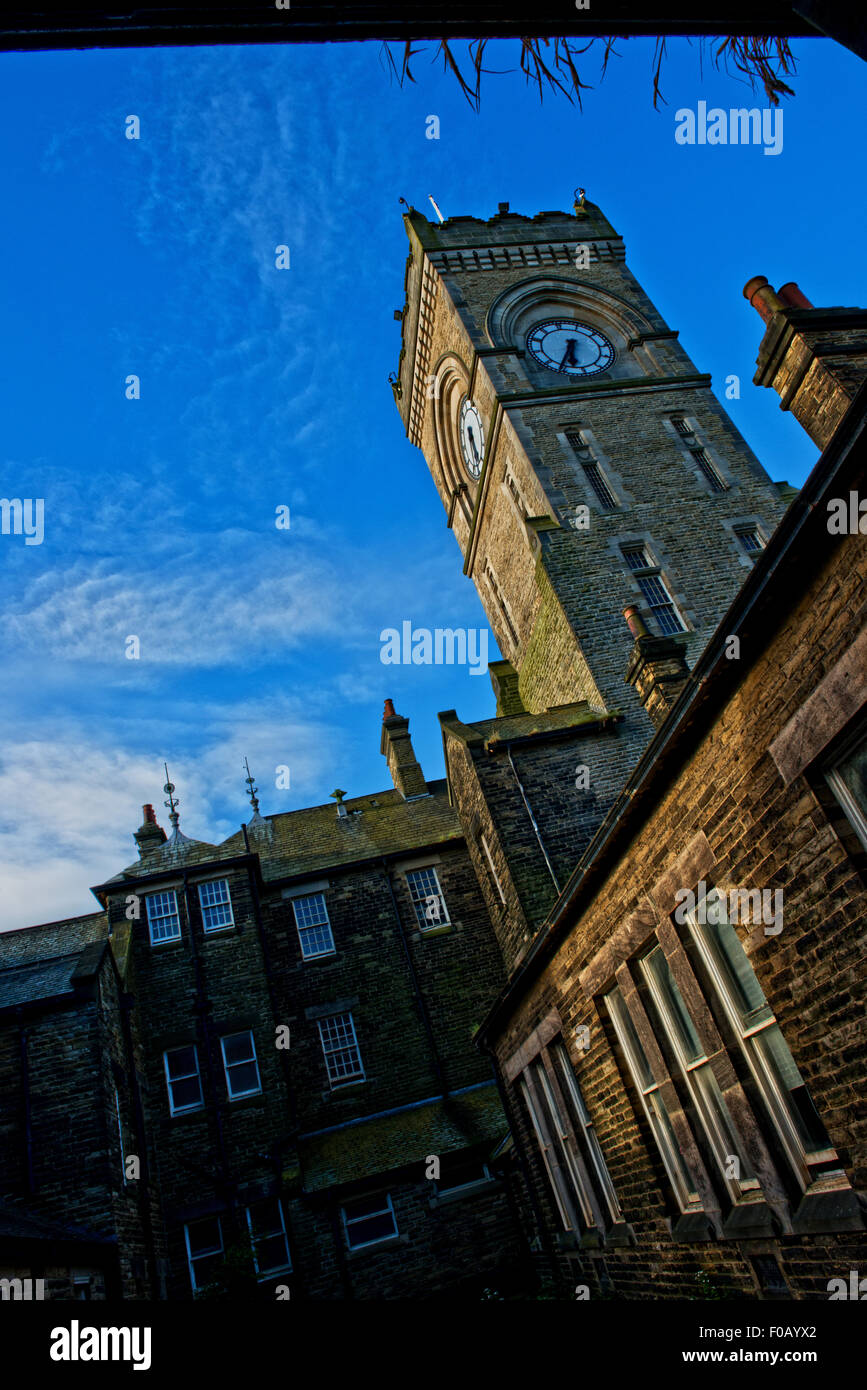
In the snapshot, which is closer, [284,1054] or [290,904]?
[284,1054]

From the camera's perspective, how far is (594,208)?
3241 centimetres

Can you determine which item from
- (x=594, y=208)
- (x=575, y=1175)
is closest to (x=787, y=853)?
(x=575, y=1175)

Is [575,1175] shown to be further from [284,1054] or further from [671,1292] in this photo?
[284,1054]

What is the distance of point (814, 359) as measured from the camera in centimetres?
784

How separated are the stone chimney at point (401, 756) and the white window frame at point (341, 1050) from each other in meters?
7.93

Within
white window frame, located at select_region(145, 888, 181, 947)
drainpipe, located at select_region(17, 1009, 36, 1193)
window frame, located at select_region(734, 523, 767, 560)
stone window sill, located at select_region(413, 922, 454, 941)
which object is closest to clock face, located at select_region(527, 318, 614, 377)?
window frame, located at select_region(734, 523, 767, 560)

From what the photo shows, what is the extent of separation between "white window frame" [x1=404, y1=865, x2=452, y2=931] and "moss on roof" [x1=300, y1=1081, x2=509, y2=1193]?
432 centimetres

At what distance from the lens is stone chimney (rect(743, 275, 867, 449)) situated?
7648mm

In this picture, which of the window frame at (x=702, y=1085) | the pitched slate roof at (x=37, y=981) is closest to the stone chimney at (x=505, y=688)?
the pitched slate roof at (x=37, y=981)

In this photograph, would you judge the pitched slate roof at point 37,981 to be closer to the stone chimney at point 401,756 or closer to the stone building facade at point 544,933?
the stone building facade at point 544,933

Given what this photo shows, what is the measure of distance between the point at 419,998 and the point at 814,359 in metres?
17.8

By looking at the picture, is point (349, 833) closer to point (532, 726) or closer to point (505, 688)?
point (505, 688)

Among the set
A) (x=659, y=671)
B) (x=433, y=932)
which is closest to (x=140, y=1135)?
(x=433, y=932)
